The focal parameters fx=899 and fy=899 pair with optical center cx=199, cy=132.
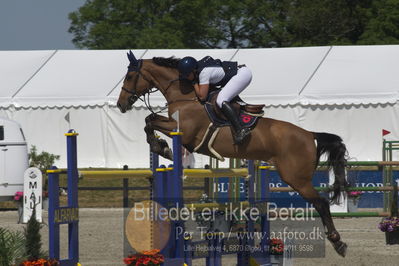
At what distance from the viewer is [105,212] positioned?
1457 cm

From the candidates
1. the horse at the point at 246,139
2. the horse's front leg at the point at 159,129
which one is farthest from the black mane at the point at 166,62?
the horse's front leg at the point at 159,129

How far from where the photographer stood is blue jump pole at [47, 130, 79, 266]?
608 cm

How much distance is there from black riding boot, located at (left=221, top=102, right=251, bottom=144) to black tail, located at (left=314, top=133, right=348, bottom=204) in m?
0.98

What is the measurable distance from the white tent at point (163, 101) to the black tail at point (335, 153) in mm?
9428

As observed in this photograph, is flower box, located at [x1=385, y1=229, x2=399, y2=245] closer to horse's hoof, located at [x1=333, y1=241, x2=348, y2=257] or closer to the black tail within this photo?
the black tail

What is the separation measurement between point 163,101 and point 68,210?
12064mm

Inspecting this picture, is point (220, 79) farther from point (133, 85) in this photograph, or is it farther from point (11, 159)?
point (11, 159)

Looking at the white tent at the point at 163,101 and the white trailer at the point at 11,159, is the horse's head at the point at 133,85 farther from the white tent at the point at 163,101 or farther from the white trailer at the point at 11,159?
the white tent at the point at 163,101

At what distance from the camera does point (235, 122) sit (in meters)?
7.90

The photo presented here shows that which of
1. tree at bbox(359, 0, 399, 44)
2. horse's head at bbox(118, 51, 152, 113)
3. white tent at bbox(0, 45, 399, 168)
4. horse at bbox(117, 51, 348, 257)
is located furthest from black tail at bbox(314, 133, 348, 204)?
tree at bbox(359, 0, 399, 44)

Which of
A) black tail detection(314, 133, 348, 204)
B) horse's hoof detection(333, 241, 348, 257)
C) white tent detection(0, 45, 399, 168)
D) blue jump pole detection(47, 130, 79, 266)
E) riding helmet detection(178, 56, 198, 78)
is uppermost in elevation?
white tent detection(0, 45, 399, 168)

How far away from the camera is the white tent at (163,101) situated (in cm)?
1825

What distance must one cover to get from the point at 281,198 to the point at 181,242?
6.45m

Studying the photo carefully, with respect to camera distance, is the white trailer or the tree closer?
the white trailer
